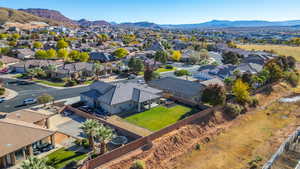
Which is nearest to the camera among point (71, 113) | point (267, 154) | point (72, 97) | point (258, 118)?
point (267, 154)

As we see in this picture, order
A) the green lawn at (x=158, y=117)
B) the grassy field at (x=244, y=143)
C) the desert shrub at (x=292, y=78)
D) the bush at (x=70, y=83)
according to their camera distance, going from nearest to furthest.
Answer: the grassy field at (x=244, y=143)
the green lawn at (x=158, y=117)
the bush at (x=70, y=83)
the desert shrub at (x=292, y=78)

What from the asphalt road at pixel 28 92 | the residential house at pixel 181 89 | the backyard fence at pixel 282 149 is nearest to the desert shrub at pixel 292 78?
the residential house at pixel 181 89

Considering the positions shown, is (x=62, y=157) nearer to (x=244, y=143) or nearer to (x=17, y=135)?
(x=17, y=135)

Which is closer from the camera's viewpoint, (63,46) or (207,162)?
(207,162)

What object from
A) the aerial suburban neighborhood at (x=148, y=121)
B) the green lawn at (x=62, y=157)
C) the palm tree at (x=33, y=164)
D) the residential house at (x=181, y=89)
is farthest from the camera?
the residential house at (x=181, y=89)

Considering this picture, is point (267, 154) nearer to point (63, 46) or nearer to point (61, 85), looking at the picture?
point (61, 85)

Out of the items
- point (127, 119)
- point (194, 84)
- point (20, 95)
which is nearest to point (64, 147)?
point (127, 119)

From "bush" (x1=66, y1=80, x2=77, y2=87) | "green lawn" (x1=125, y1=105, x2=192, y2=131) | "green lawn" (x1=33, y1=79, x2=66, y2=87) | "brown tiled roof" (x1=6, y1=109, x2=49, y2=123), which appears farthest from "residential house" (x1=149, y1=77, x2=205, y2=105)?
"brown tiled roof" (x1=6, y1=109, x2=49, y2=123)

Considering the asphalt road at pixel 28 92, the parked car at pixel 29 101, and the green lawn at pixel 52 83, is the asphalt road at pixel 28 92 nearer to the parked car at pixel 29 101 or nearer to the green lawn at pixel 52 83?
the parked car at pixel 29 101
